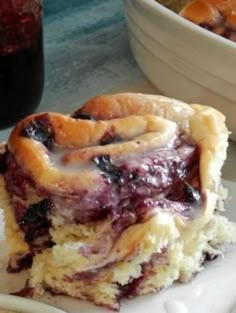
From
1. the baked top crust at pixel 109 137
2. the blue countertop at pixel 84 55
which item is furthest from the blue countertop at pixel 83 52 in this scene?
the baked top crust at pixel 109 137

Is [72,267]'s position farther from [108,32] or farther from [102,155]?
[108,32]

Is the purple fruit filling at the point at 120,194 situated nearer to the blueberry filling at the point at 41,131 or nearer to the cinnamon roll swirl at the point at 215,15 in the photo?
the blueberry filling at the point at 41,131

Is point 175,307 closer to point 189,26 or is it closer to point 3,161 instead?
point 3,161

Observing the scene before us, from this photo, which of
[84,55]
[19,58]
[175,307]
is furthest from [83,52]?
[175,307]

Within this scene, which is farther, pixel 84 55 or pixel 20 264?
pixel 84 55

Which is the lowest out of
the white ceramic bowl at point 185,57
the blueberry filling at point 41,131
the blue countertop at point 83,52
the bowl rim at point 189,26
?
the blue countertop at point 83,52

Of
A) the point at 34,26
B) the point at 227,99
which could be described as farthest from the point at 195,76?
the point at 34,26
